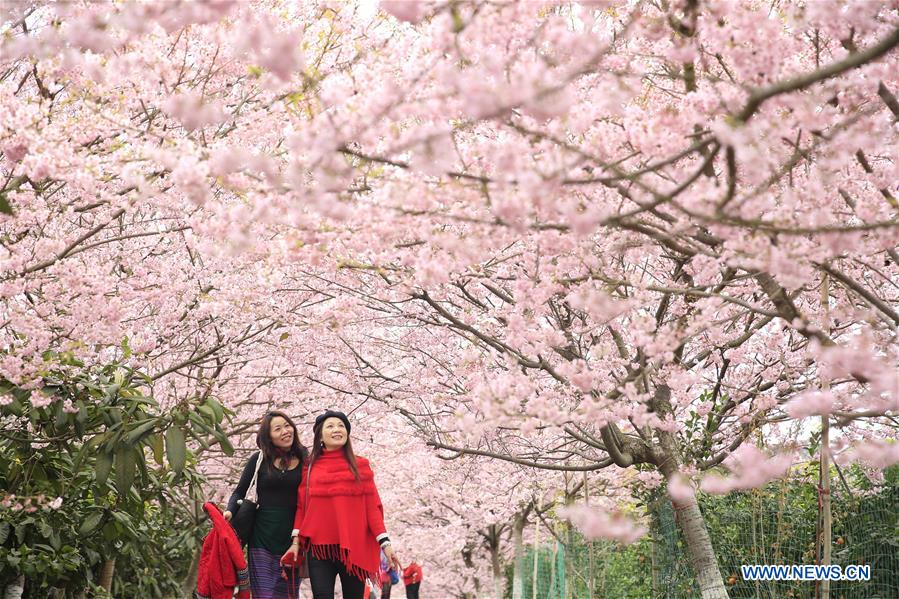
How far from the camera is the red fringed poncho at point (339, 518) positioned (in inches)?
231

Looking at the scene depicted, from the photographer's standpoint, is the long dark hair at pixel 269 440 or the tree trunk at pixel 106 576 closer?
the long dark hair at pixel 269 440

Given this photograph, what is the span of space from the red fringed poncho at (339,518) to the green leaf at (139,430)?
1.16 metres

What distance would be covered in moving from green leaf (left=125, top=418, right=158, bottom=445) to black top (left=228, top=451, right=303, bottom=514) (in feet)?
2.61

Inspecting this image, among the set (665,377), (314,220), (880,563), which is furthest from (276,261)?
(880,563)

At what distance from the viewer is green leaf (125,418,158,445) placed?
6.29 meters

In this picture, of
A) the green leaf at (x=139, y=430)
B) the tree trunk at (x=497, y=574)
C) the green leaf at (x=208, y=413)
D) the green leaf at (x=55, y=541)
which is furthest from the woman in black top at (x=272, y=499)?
the tree trunk at (x=497, y=574)

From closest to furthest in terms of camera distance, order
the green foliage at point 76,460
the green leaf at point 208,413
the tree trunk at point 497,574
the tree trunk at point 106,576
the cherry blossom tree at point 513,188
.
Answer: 1. the cherry blossom tree at point 513,188
2. the green foliage at point 76,460
3. the green leaf at point 208,413
4. the tree trunk at point 106,576
5. the tree trunk at point 497,574

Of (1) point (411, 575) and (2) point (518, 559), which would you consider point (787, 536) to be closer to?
(2) point (518, 559)

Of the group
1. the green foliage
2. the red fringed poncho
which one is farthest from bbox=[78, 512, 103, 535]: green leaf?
the red fringed poncho

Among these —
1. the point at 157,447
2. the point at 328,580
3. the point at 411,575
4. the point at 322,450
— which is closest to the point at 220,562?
the point at 328,580

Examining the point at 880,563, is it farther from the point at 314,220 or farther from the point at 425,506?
the point at 425,506

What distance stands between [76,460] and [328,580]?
1.96 metres

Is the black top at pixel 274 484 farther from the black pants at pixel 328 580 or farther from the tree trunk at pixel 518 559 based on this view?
the tree trunk at pixel 518 559

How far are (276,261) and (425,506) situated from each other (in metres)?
18.3
